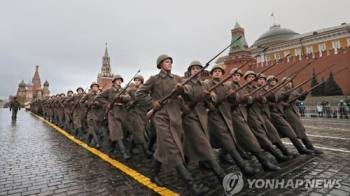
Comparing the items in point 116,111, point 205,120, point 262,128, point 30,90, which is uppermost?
point 30,90

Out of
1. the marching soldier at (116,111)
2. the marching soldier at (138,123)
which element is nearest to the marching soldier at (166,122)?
the marching soldier at (138,123)

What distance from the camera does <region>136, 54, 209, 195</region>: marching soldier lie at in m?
3.71

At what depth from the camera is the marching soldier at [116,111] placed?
6413mm

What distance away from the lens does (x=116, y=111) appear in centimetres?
679

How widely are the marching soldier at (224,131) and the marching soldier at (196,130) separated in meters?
0.45

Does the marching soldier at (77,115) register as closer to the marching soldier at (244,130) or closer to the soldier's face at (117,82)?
the soldier's face at (117,82)

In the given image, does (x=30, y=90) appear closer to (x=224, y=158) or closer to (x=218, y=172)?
(x=224, y=158)

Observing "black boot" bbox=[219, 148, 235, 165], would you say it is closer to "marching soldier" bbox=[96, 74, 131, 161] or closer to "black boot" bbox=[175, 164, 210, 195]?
"black boot" bbox=[175, 164, 210, 195]

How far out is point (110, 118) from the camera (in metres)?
6.74

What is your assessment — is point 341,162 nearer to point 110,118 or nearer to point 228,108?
point 228,108

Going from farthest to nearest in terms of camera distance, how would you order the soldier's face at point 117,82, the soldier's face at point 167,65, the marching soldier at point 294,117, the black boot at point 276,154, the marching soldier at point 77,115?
1. the marching soldier at point 77,115
2. the soldier's face at point 117,82
3. the marching soldier at point 294,117
4. the black boot at point 276,154
5. the soldier's face at point 167,65

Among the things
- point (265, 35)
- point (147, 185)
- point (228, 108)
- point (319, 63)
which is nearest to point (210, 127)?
point (228, 108)

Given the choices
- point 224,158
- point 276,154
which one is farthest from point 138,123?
point 276,154

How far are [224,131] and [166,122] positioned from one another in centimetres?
127
